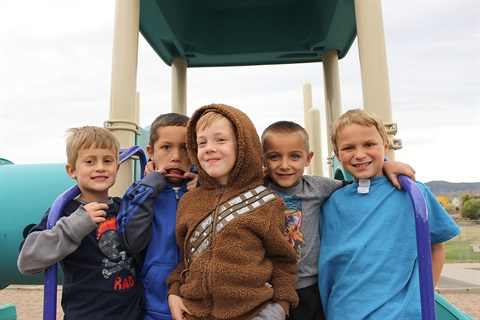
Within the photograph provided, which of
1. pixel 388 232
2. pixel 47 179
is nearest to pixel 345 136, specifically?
pixel 388 232

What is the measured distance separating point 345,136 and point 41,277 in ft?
12.6

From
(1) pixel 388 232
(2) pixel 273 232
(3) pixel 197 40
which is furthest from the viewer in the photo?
(3) pixel 197 40

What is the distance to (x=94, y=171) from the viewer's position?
188cm

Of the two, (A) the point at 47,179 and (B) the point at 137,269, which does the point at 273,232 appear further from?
(A) the point at 47,179

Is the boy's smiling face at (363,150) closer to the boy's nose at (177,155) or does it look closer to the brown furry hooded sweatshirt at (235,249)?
the brown furry hooded sweatshirt at (235,249)

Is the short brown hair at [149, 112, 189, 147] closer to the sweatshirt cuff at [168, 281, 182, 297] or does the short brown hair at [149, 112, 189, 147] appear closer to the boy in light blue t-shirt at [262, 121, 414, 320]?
the boy in light blue t-shirt at [262, 121, 414, 320]

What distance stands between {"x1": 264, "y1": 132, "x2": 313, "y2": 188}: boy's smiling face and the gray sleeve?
0.93 metres

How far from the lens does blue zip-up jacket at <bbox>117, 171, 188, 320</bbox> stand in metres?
1.76

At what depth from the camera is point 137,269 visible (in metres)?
1.91

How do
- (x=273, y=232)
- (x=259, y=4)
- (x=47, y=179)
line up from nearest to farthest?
(x=273, y=232) < (x=47, y=179) < (x=259, y=4)

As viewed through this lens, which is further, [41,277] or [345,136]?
[41,277]

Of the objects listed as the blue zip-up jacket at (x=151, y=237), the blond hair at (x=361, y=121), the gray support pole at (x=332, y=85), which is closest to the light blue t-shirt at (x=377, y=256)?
the blond hair at (x=361, y=121)

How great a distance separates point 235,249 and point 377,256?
663 millimetres

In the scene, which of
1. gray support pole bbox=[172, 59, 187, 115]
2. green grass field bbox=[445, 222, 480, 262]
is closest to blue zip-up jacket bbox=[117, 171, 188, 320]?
gray support pole bbox=[172, 59, 187, 115]
